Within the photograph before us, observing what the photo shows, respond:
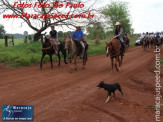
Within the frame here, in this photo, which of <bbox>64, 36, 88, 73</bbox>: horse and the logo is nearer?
the logo

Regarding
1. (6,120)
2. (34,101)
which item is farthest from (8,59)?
(6,120)

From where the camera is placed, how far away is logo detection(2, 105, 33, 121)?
5.14 meters

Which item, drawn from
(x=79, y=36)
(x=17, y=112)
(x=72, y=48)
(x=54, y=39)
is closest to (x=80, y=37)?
(x=79, y=36)

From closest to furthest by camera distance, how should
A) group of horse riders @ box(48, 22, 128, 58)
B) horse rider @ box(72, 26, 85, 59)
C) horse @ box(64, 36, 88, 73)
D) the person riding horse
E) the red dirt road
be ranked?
the red dirt road < horse @ box(64, 36, 88, 73) < group of horse riders @ box(48, 22, 128, 58) < horse rider @ box(72, 26, 85, 59) < the person riding horse

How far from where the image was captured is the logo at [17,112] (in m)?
5.14

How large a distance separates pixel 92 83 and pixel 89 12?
14.6m

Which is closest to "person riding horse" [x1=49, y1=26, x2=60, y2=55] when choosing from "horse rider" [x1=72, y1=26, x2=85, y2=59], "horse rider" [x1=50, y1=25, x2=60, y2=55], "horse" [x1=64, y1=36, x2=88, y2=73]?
"horse rider" [x1=50, y1=25, x2=60, y2=55]

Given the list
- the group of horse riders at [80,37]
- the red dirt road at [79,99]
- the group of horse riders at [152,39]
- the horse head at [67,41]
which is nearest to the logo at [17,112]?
the red dirt road at [79,99]

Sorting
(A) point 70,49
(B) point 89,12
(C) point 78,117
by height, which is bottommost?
(C) point 78,117

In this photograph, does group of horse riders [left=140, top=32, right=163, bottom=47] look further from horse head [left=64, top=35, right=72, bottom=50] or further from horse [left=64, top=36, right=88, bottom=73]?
horse head [left=64, top=35, right=72, bottom=50]

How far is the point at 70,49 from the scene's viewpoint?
493 inches

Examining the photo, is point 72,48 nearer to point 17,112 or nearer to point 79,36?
point 79,36

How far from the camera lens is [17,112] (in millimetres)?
5520

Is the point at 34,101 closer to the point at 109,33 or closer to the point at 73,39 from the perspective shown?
the point at 73,39
